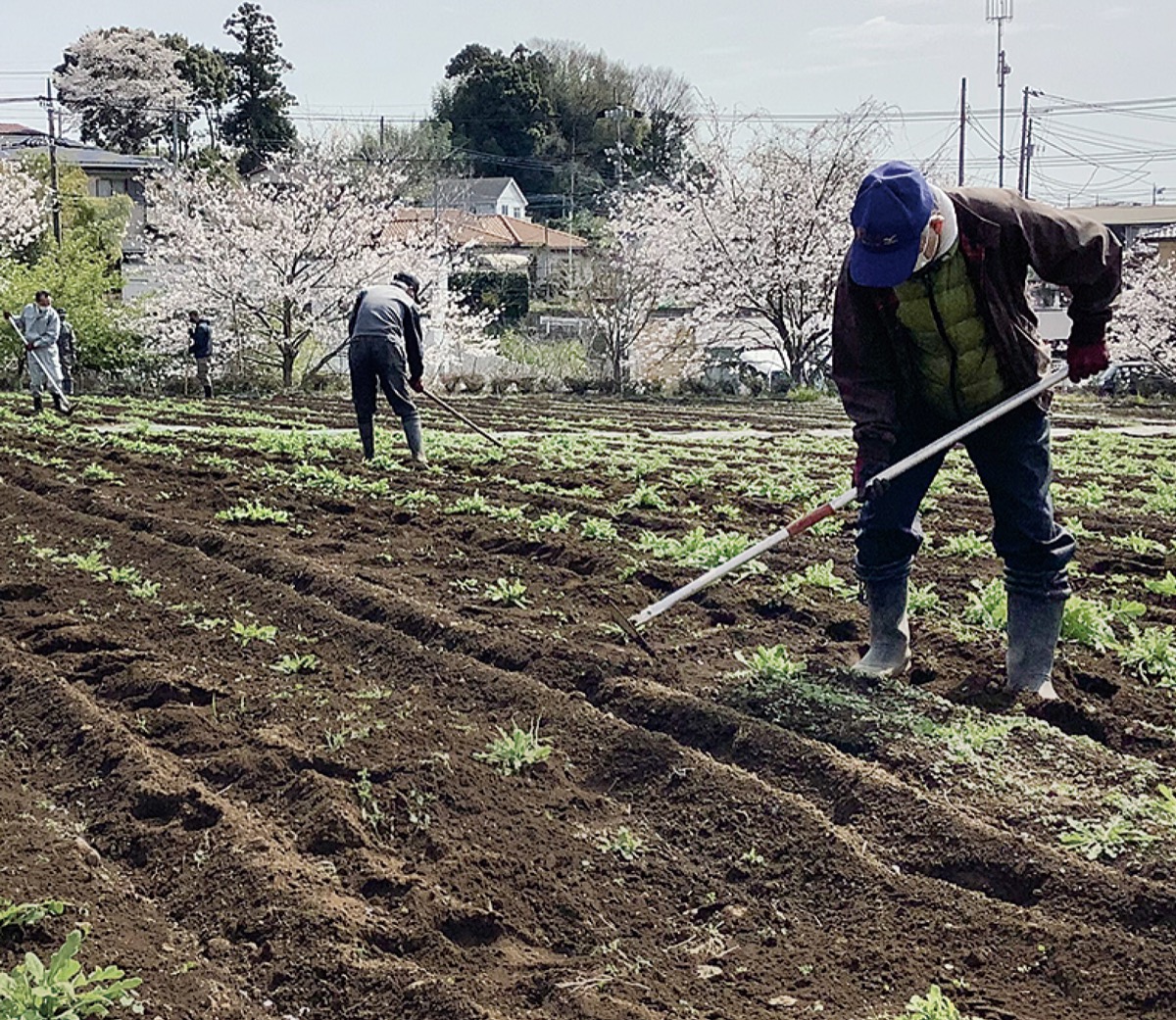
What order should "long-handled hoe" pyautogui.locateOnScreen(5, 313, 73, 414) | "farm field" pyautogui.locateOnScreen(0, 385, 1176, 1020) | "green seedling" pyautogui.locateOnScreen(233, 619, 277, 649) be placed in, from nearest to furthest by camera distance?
"farm field" pyautogui.locateOnScreen(0, 385, 1176, 1020), "green seedling" pyautogui.locateOnScreen(233, 619, 277, 649), "long-handled hoe" pyautogui.locateOnScreen(5, 313, 73, 414)

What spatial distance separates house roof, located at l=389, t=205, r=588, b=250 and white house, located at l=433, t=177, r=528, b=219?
1.08 metres

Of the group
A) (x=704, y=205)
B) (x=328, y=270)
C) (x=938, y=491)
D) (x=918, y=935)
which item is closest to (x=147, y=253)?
(x=328, y=270)

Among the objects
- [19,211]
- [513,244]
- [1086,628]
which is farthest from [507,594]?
[513,244]

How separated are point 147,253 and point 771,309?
53.7 feet

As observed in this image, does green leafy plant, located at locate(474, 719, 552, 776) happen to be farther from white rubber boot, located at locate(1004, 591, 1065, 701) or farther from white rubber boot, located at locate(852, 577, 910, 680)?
white rubber boot, located at locate(1004, 591, 1065, 701)

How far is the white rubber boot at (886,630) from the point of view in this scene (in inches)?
183

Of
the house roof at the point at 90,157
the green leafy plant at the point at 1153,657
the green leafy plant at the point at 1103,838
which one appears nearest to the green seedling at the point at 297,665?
the green leafy plant at the point at 1103,838

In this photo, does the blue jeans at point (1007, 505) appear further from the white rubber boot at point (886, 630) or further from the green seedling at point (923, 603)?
the green seedling at point (923, 603)

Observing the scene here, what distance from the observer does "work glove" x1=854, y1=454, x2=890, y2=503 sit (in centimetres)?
434

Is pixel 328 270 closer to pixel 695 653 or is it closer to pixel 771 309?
pixel 771 309

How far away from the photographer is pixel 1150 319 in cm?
3347

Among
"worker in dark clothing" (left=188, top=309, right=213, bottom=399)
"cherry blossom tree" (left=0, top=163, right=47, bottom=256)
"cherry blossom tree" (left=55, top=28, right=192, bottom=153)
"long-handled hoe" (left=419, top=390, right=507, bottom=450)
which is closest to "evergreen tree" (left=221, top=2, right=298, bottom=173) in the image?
"cherry blossom tree" (left=55, top=28, right=192, bottom=153)

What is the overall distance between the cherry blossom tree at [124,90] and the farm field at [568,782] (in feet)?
172

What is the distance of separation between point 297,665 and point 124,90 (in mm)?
56742
